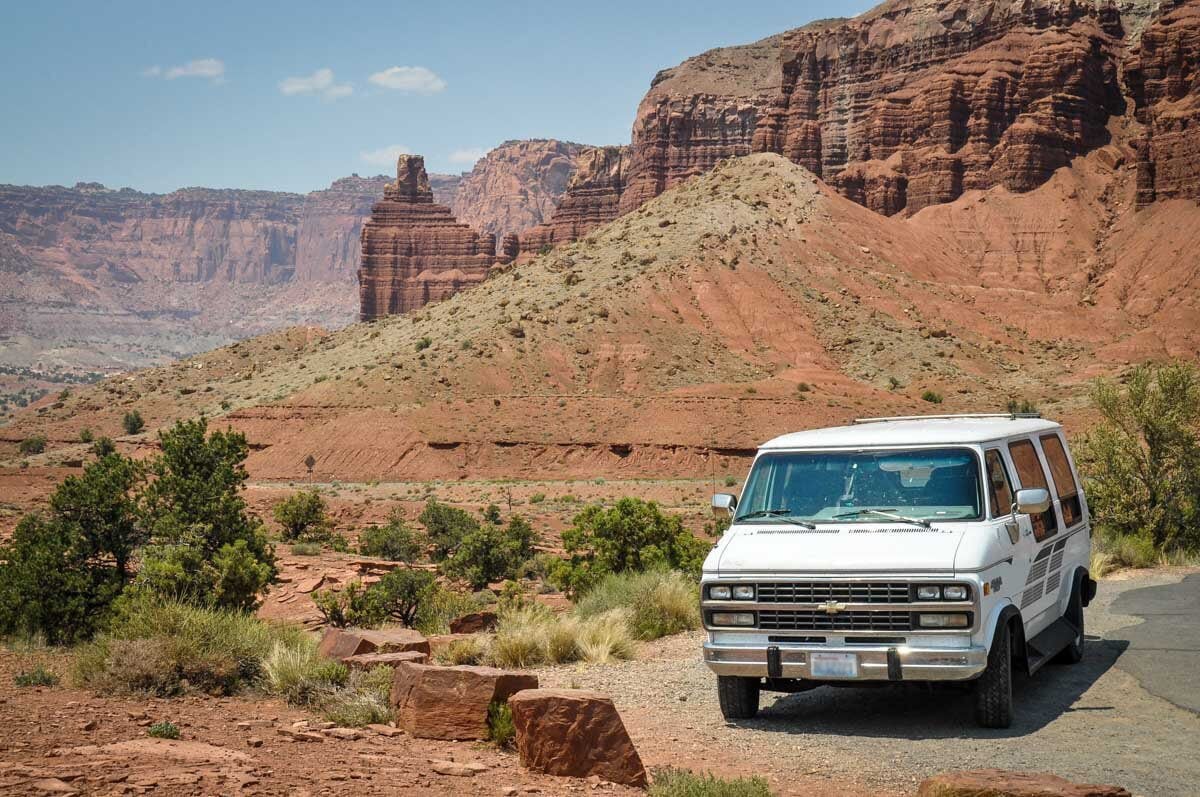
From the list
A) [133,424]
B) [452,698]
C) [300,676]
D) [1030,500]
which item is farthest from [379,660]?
[133,424]

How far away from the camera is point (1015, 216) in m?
92.0

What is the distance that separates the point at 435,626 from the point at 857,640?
25.6 ft

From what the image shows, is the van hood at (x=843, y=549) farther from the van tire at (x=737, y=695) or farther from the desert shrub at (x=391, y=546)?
the desert shrub at (x=391, y=546)

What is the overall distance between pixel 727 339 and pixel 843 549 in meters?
60.4

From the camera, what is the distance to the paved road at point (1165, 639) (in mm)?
10328

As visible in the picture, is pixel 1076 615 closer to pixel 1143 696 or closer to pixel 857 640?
pixel 1143 696

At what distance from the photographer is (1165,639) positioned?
12.4 meters

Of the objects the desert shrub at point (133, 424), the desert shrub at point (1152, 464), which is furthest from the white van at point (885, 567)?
the desert shrub at point (133, 424)

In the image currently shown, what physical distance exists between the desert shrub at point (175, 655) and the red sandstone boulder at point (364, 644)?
20.6 inches

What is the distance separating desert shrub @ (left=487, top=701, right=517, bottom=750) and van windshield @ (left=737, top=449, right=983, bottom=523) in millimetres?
2687

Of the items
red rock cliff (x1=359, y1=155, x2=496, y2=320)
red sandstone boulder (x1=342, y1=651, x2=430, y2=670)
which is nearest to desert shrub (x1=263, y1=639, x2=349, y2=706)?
Answer: red sandstone boulder (x1=342, y1=651, x2=430, y2=670)

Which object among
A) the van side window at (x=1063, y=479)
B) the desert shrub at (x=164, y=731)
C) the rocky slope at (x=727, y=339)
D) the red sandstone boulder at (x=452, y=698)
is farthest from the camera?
the rocky slope at (x=727, y=339)

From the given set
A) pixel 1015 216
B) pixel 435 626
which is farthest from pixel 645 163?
pixel 435 626

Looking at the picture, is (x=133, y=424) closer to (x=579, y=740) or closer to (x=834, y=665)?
(x=834, y=665)
